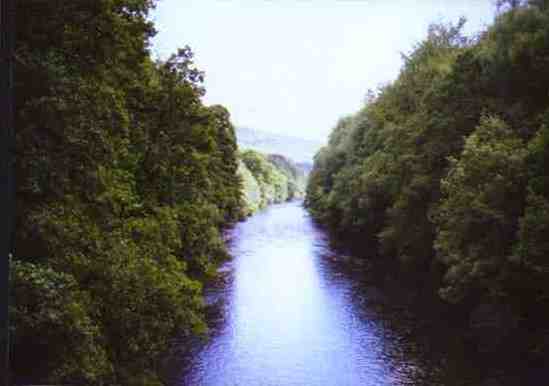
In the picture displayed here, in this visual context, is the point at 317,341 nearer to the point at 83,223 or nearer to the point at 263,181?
the point at 83,223

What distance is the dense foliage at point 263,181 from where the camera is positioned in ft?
216

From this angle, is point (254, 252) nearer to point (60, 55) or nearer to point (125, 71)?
point (125, 71)

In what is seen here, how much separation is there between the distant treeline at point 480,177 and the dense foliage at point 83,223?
845 centimetres

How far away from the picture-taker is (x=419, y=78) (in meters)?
33.4

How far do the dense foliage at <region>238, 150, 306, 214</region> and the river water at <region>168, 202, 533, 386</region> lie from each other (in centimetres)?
2744

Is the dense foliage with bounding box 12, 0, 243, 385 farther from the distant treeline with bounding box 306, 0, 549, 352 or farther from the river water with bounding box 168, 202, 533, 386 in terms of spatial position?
the distant treeline with bounding box 306, 0, 549, 352

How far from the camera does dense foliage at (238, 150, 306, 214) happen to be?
6569 cm

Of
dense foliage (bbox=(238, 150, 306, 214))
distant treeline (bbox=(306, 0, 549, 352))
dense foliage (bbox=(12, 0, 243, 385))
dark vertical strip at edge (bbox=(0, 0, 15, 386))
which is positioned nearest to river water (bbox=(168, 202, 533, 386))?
distant treeline (bbox=(306, 0, 549, 352))

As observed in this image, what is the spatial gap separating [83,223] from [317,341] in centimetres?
904

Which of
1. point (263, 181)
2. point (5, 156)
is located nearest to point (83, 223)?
point (5, 156)

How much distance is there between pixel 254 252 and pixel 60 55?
24.3 meters

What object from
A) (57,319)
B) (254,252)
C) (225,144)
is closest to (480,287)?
(57,319)

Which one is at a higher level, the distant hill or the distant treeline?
the distant hill

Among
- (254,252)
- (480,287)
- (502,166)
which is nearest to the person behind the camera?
(502,166)
